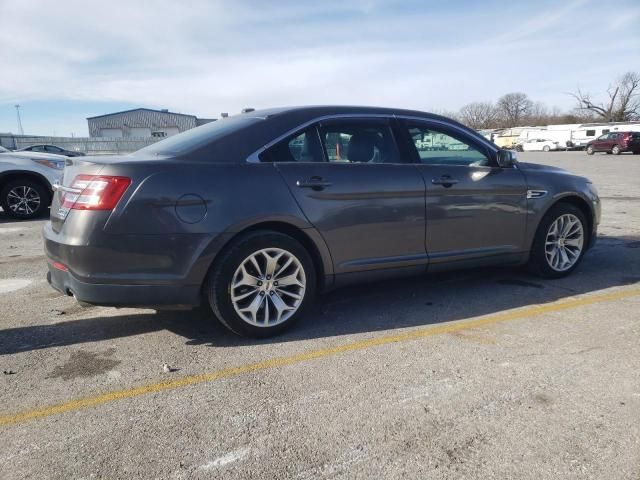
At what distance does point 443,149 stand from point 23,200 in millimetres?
8282

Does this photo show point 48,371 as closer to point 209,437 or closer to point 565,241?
point 209,437

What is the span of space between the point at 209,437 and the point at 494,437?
53.8 inches

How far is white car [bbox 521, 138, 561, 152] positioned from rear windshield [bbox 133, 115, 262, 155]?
55165mm

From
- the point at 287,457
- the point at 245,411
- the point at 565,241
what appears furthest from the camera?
the point at 565,241

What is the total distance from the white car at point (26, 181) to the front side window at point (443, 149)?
7.52m

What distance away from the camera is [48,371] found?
126 inches

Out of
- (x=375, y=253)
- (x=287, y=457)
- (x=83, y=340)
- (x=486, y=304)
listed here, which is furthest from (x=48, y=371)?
(x=486, y=304)

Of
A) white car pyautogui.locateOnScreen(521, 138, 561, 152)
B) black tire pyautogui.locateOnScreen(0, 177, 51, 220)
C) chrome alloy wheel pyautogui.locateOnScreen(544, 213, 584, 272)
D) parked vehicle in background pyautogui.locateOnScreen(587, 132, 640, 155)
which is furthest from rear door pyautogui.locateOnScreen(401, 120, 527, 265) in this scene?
white car pyautogui.locateOnScreen(521, 138, 561, 152)

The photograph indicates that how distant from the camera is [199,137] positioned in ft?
12.6

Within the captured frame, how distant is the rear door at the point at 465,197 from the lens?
4.32m

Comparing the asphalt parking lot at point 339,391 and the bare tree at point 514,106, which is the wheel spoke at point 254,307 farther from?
the bare tree at point 514,106

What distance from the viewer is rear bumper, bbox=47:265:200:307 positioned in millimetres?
3297

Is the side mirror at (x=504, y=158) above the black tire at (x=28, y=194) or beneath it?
above

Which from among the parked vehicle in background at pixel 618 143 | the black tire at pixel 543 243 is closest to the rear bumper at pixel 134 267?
the black tire at pixel 543 243
